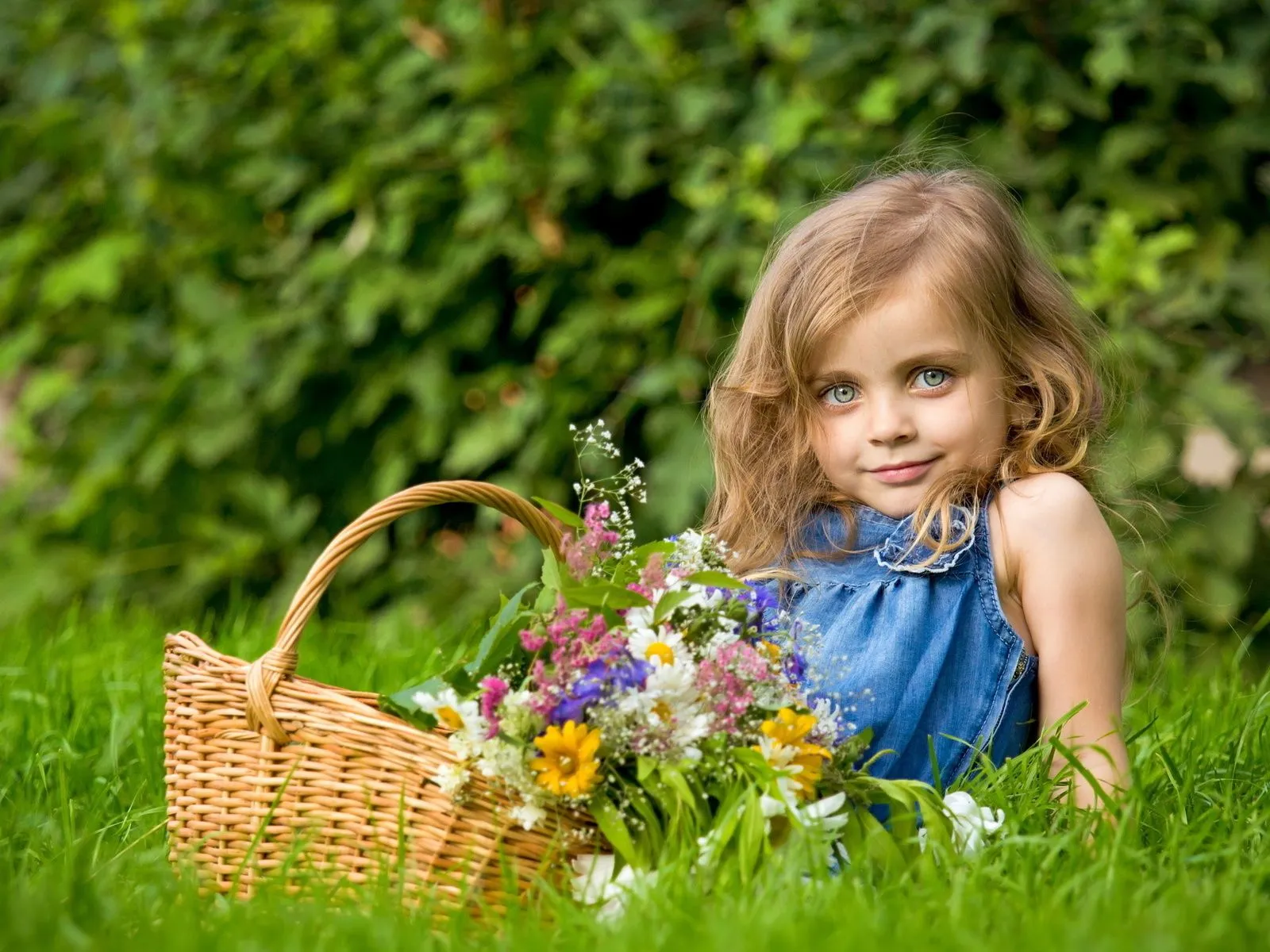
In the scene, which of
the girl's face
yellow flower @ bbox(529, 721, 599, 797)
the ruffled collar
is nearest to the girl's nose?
the girl's face

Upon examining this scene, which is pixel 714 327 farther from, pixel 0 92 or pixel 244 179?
pixel 0 92

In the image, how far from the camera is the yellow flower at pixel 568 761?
1.68m

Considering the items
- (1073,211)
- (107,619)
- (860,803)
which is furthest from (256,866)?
(1073,211)

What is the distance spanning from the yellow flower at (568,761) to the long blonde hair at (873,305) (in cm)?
67

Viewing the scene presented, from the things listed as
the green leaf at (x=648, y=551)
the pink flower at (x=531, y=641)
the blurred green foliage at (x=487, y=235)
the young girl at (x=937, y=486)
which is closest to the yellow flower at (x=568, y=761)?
the pink flower at (x=531, y=641)

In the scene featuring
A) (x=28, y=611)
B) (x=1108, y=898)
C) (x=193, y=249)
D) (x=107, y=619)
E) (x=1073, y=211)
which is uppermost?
(x=1073, y=211)

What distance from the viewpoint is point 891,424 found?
215 centimetres

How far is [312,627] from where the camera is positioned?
11.4ft

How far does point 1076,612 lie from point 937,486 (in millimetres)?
276

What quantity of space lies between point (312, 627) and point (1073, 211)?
6.44ft

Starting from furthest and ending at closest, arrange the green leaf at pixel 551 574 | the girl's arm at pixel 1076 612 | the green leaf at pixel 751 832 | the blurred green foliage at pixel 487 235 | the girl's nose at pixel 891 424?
the blurred green foliage at pixel 487 235
the girl's nose at pixel 891 424
the girl's arm at pixel 1076 612
the green leaf at pixel 551 574
the green leaf at pixel 751 832

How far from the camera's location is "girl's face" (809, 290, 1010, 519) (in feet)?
7.08

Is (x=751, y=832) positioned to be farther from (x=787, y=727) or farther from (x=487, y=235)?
(x=487, y=235)

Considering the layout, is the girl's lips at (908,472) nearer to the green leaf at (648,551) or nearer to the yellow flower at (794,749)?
the green leaf at (648,551)
